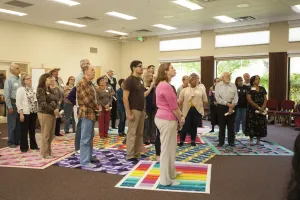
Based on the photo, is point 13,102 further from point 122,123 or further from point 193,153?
point 193,153

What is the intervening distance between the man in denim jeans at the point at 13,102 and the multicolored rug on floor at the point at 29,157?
0.26 m

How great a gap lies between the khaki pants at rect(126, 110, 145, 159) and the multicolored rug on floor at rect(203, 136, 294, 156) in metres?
1.56

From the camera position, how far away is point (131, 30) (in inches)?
499

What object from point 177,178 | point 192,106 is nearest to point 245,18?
point 192,106

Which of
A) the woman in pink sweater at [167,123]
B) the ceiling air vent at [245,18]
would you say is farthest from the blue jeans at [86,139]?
the ceiling air vent at [245,18]

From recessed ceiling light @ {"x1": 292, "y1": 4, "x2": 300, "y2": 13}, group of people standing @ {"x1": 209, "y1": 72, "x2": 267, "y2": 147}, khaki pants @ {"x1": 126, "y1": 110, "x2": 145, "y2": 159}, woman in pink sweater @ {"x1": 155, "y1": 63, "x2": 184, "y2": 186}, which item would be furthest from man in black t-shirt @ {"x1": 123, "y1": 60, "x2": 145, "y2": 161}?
recessed ceiling light @ {"x1": 292, "y1": 4, "x2": 300, "y2": 13}

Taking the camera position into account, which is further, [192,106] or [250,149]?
[192,106]

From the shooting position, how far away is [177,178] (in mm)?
4090

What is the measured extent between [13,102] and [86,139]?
2.32 metres

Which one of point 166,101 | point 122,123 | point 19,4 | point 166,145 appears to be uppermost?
point 19,4

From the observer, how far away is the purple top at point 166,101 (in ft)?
12.0

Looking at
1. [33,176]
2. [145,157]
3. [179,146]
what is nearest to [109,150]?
[145,157]

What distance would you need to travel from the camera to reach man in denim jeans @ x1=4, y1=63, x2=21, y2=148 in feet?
19.4

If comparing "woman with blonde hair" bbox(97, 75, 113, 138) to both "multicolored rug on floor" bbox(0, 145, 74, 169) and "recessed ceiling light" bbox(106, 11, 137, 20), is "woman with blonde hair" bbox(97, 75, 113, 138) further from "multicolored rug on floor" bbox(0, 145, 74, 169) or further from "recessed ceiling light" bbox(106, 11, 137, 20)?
"recessed ceiling light" bbox(106, 11, 137, 20)
